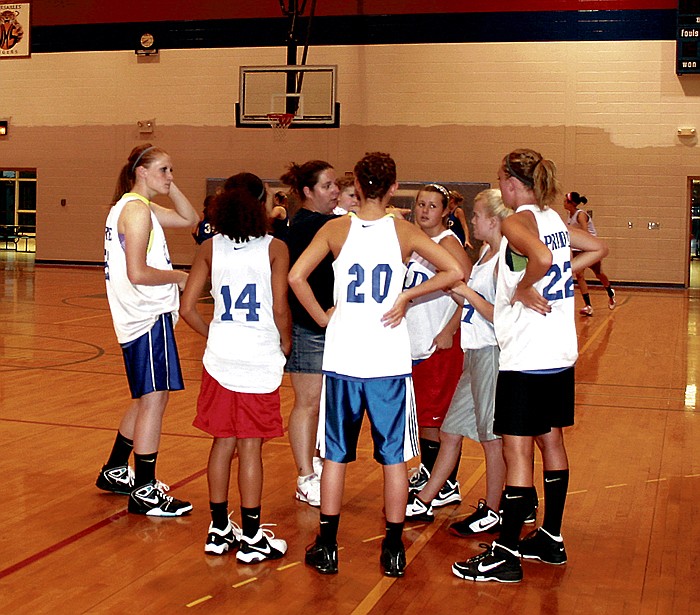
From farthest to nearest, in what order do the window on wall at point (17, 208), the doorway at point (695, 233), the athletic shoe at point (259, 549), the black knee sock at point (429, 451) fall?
the window on wall at point (17, 208), the doorway at point (695, 233), the black knee sock at point (429, 451), the athletic shoe at point (259, 549)

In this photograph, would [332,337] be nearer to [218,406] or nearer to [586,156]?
[218,406]

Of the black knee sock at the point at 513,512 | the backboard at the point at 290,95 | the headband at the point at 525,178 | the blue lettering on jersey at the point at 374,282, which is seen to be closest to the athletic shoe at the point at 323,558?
Result: the black knee sock at the point at 513,512

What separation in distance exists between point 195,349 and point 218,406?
20.2ft

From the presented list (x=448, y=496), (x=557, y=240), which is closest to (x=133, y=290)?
(x=448, y=496)

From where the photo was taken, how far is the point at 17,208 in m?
24.8

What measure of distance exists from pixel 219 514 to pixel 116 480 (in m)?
1.02

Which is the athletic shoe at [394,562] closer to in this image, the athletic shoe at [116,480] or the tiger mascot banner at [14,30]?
the athletic shoe at [116,480]

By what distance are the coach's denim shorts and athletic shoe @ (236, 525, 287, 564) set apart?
956 millimetres

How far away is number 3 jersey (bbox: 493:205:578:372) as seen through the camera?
3645 millimetres

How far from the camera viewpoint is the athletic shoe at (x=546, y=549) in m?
3.86

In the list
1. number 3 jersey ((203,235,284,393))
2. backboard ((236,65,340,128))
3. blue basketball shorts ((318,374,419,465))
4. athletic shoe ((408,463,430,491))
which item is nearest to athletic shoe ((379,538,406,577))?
blue basketball shorts ((318,374,419,465))

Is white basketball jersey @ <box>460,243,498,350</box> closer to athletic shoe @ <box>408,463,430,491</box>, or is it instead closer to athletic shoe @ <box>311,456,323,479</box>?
athletic shoe @ <box>408,463,430,491</box>

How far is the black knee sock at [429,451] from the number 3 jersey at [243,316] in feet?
4.07

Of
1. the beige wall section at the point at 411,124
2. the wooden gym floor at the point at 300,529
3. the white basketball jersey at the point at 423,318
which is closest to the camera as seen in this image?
the wooden gym floor at the point at 300,529
